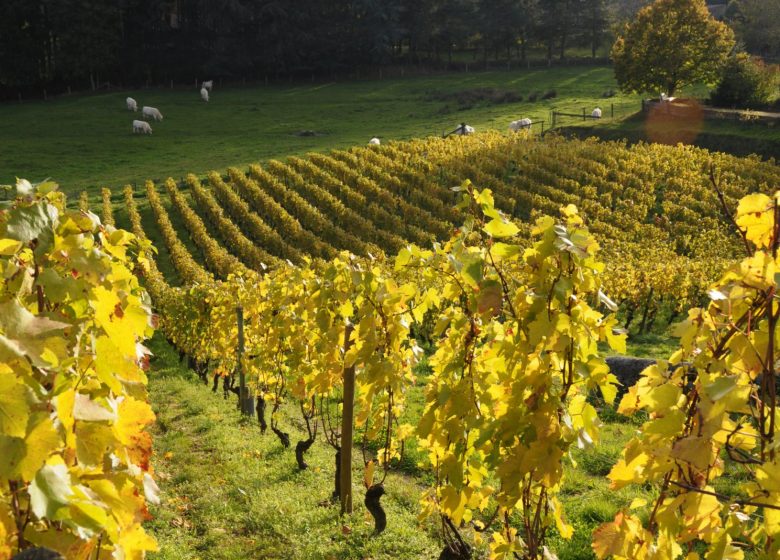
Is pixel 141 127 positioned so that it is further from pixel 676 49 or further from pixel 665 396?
pixel 665 396

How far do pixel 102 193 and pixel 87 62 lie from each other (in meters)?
31.0

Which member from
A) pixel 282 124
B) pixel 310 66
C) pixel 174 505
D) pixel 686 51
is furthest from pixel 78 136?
pixel 174 505

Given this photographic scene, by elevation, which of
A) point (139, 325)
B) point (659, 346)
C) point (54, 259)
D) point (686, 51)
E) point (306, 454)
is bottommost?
point (659, 346)

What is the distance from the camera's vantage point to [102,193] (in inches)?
1270

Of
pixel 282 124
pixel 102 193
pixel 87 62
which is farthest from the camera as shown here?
pixel 87 62

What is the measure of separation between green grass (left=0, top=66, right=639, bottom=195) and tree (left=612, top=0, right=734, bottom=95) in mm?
6736

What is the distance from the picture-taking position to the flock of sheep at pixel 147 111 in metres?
45.9

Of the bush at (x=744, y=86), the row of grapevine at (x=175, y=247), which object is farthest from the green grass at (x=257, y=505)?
the bush at (x=744, y=86)

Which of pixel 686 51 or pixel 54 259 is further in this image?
pixel 686 51

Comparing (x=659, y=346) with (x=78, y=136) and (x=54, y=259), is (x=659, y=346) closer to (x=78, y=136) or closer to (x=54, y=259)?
(x=54, y=259)

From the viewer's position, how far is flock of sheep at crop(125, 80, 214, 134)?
45.9 metres

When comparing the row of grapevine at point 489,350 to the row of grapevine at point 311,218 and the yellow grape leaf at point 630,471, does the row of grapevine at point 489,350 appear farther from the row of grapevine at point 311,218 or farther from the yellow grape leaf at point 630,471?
the row of grapevine at point 311,218

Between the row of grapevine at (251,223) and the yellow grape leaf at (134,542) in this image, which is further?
the row of grapevine at (251,223)

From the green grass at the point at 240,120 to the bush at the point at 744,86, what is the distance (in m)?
9.86
